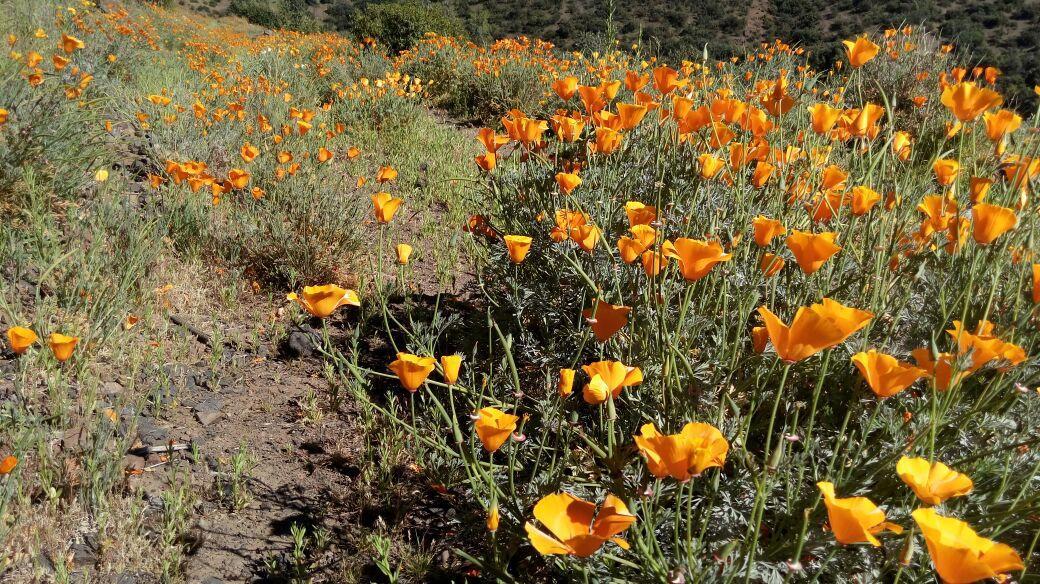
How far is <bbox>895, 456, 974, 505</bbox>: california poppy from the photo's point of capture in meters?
0.90

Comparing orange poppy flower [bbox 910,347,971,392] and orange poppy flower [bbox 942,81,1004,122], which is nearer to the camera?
orange poppy flower [bbox 910,347,971,392]

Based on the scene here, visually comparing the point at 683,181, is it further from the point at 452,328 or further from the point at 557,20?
the point at 557,20

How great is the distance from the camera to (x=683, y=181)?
2543mm

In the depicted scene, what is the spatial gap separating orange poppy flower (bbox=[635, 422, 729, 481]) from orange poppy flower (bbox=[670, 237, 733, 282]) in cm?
42

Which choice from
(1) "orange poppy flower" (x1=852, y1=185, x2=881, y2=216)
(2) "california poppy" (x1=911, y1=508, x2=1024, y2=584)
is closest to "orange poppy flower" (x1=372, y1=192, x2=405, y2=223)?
(1) "orange poppy flower" (x1=852, y1=185, x2=881, y2=216)

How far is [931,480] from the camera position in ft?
3.14

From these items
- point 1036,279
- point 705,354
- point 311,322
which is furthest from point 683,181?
point 311,322

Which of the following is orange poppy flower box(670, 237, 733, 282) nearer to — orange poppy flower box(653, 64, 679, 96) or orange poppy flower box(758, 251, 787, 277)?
orange poppy flower box(758, 251, 787, 277)

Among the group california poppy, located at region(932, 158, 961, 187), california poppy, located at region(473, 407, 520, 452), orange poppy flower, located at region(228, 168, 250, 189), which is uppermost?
california poppy, located at region(932, 158, 961, 187)

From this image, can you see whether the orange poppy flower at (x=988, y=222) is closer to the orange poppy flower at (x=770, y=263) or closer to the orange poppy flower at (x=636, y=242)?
the orange poppy flower at (x=770, y=263)

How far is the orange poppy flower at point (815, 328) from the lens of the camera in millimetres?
1002

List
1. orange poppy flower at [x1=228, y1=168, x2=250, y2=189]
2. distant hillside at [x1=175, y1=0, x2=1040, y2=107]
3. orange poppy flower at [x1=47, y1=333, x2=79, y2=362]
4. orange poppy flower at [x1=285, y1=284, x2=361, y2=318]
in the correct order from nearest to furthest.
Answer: orange poppy flower at [x1=285, y1=284, x2=361, y2=318] → orange poppy flower at [x1=47, y1=333, x2=79, y2=362] → orange poppy flower at [x1=228, y1=168, x2=250, y2=189] → distant hillside at [x1=175, y1=0, x2=1040, y2=107]

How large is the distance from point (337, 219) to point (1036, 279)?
9.73 feet

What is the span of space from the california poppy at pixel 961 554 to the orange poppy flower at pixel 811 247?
56 centimetres
